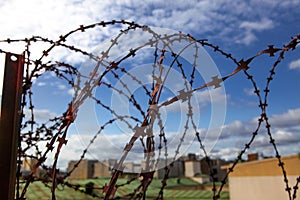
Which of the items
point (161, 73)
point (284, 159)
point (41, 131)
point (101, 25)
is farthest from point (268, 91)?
point (284, 159)

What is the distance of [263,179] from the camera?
9.23m

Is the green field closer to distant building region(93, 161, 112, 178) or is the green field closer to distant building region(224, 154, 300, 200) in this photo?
distant building region(93, 161, 112, 178)

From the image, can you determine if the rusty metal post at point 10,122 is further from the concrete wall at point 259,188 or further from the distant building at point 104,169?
the concrete wall at point 259,188

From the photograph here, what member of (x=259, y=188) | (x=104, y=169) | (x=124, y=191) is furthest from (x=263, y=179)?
(x=104, y=169)

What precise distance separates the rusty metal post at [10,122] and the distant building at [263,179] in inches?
252

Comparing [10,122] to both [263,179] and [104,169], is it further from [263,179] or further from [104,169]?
[263,179]

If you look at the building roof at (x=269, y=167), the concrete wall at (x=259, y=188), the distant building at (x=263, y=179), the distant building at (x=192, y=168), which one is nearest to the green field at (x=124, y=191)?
the concrete wall at (x=259, y=188)

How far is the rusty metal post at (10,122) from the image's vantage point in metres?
1.32

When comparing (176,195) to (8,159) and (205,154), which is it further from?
(8,159)

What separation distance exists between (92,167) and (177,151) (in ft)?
35.8

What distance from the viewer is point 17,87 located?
1436mm

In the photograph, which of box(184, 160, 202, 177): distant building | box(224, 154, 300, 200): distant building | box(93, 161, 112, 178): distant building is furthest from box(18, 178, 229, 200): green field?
box(184, 160, 202, 177): distant building

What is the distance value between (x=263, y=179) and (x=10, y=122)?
904 centimetres

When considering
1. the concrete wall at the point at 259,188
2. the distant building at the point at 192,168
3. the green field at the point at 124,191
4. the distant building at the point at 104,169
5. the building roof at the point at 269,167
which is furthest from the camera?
the distant building at the point at 192,168
